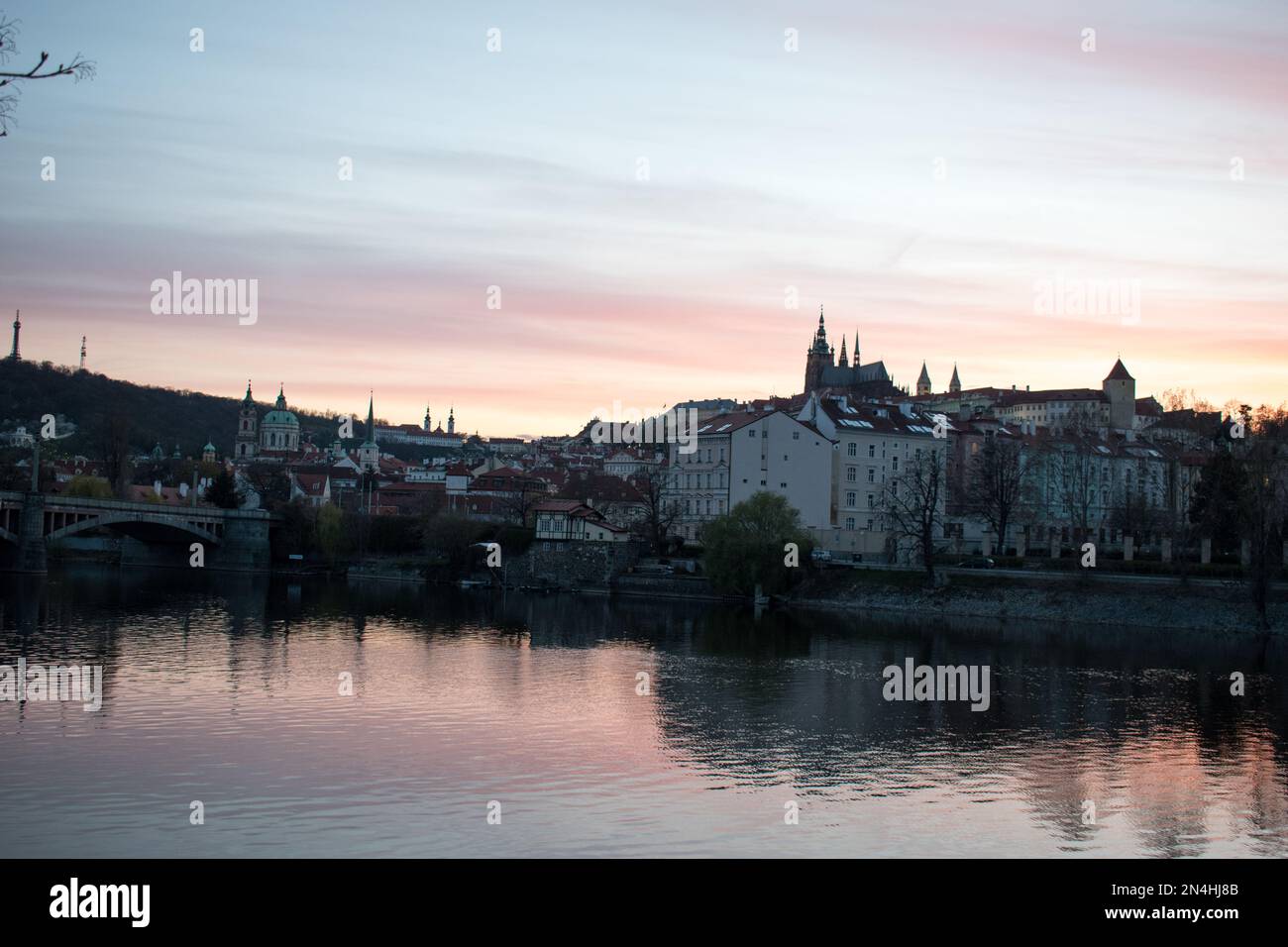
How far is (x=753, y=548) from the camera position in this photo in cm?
6394

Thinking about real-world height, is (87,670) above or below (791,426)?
below

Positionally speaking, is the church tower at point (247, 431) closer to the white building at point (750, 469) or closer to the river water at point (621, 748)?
the white building at point (750, 469)

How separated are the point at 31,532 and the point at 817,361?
102 meters

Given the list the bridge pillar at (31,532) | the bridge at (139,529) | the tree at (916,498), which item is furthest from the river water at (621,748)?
the bridge at (139,529)

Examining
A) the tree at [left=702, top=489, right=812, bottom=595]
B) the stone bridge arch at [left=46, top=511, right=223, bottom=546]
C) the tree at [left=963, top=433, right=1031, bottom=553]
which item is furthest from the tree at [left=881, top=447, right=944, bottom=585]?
the stone bridge arch at [left=46, top=511, right=223, bottom=546]

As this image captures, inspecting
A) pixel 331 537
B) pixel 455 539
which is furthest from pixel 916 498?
pixel 331 537

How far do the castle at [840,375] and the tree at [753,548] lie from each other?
76939 millimetres

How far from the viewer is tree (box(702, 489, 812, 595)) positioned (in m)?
64.1

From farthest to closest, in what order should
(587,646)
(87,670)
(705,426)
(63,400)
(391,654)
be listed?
(63,400), (705,426), (587,646), (391,654), (87,670)

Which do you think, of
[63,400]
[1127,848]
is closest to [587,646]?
[1127,848]

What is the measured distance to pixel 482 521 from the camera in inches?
3191

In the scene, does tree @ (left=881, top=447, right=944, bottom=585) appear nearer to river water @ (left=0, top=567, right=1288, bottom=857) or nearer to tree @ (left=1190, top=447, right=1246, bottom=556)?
tree @ (left=1190, top=447, right=1246, bottom=556)
